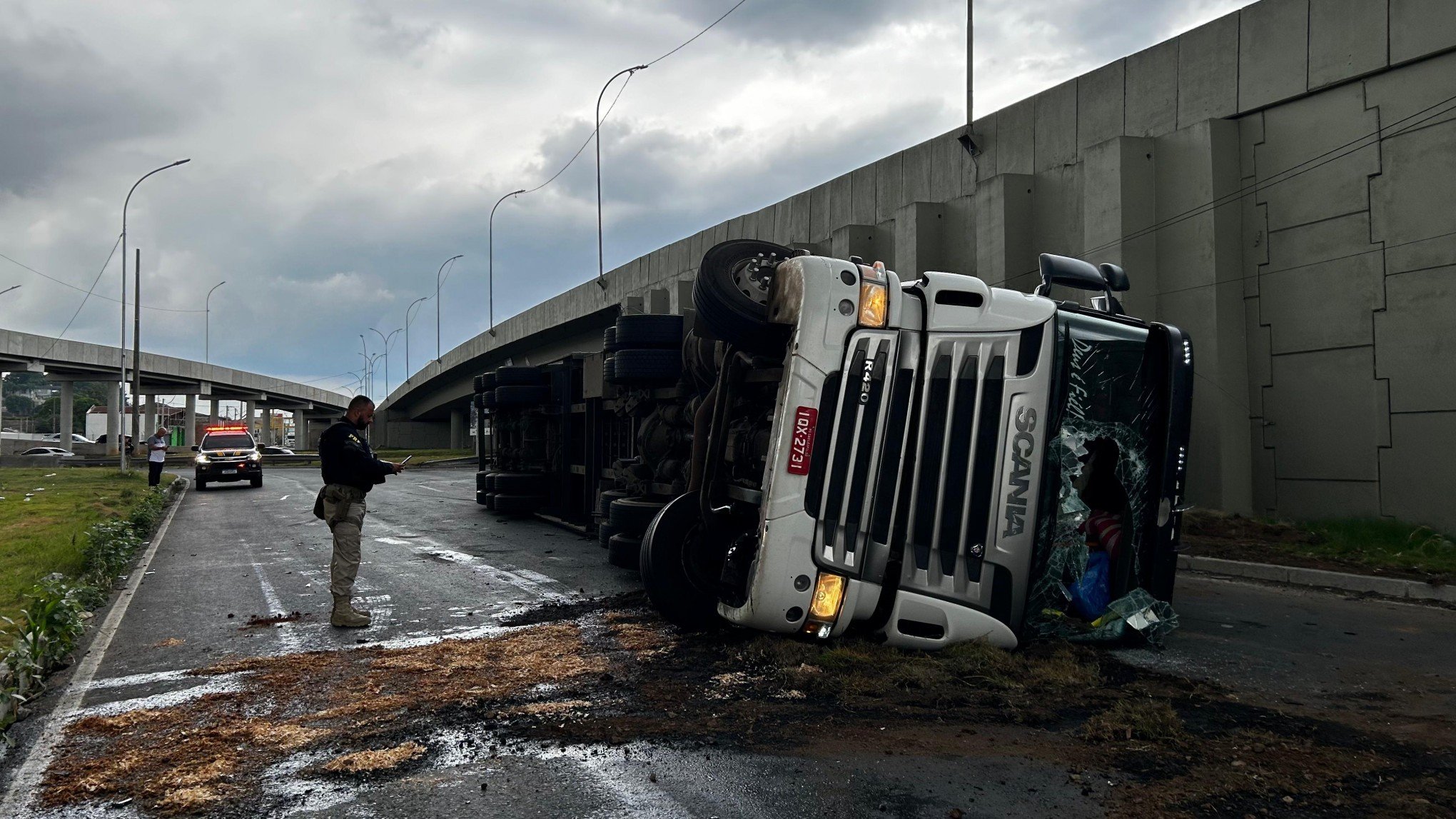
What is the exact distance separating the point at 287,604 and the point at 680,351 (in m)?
4.31

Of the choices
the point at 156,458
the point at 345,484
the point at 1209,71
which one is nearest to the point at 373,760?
the point at 345,484

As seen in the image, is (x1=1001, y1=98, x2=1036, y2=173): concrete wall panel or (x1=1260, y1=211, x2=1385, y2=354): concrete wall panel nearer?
(x1=1260, y1=211, x2=1385, y2=354): concrete wall panel

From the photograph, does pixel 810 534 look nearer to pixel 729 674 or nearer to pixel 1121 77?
pixel 729 674

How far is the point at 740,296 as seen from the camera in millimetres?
6613

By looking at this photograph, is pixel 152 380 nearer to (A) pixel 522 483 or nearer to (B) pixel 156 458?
(B) pixel 156 458

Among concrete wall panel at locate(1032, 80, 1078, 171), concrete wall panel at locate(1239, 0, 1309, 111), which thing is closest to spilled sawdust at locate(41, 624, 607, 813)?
concrete wall panel at locate(1239, 0, 1309, 111)

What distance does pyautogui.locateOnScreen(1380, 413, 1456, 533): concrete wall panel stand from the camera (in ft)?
39.2

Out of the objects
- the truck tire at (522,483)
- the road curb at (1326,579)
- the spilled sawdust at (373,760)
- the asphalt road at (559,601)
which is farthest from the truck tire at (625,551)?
the truck tire at (522,483)

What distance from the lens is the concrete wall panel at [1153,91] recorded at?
51.5 ft

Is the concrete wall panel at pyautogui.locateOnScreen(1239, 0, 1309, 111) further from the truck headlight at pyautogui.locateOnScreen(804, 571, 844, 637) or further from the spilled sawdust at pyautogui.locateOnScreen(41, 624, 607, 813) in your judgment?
the spilled sawdust at pyautogui.locateOnScreen(41, 624, 607, 813)

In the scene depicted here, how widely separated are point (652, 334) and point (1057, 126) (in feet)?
35.4

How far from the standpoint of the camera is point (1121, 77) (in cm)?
1666

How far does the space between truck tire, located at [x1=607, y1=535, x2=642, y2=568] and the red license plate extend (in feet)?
13.7

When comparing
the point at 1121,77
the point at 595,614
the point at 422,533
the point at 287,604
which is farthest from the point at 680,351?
the point at 1121,77
